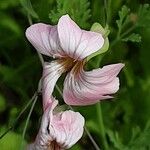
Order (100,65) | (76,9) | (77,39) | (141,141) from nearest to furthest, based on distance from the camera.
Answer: (77,39), (76,9), (141,141), (100,65)

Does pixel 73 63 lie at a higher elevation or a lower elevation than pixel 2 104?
higher

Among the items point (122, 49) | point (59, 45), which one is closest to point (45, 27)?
point (59, 45)

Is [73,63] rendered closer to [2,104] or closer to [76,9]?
→ [76,9]

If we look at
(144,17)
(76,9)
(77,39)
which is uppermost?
(77,39)

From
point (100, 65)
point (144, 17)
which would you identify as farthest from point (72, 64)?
point (100, 65)

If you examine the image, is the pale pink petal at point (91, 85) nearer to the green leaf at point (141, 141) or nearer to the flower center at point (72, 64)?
the flower center at point (72, 64)

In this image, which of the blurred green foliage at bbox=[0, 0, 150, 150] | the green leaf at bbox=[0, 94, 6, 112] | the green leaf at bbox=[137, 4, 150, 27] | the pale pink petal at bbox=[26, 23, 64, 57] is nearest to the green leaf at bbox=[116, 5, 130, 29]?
the green leaf at bbox=[137, 4, 150, 27]

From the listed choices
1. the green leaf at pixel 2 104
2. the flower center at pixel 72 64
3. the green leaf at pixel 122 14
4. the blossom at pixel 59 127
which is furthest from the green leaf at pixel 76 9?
the green leaf at pixel 2 104

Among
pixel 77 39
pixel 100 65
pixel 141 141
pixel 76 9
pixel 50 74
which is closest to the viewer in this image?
pixel 77 39

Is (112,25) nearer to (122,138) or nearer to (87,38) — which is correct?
(122,138)
